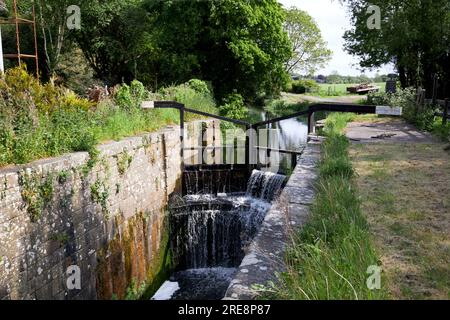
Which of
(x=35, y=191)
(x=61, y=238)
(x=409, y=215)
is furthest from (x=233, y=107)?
(x=409, y=215)

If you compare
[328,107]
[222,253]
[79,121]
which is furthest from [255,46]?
[79,121]

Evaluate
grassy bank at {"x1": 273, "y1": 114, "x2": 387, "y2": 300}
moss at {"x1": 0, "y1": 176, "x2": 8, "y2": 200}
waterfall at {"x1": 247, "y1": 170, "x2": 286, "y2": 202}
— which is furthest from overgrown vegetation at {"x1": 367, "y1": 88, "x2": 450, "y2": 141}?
moss at {"x1": 0, "y1": 176, "x2": 8, "y2": 200}

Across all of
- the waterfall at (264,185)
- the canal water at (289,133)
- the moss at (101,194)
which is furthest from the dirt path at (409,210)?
the canal water at (289,133)

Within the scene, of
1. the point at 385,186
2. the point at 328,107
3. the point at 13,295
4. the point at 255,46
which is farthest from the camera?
the point at 255,46

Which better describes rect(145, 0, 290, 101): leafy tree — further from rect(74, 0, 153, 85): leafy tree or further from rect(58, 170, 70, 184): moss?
rect(58, 170, 70, 184): moss

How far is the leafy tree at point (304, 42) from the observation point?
128ft

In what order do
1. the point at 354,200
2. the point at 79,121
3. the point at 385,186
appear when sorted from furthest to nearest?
the point at 79,121 < the point at 385,186 < the point at 354,200

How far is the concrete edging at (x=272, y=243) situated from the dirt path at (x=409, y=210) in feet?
2.33

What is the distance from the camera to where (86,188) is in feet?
19.6

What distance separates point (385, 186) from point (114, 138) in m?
4.99

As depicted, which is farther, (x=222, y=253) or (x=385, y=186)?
(x=222, y=253)

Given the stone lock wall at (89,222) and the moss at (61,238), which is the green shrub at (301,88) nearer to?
the stone lock wall at (89,222)

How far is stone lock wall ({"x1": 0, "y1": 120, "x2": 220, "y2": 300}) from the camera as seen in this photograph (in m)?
4.58

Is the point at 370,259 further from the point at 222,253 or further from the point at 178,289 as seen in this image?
the point at 222,253
